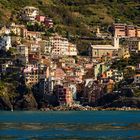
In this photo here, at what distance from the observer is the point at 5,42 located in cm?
18812

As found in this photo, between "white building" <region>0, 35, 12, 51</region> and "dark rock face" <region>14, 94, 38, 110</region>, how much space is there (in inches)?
1058

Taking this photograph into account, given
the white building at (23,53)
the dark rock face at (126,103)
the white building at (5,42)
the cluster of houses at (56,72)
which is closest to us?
the dark rock face at (126,103)

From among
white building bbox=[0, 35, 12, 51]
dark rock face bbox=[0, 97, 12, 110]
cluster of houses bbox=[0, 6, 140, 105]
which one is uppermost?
white building bbox=[0, 35, 12, 51]

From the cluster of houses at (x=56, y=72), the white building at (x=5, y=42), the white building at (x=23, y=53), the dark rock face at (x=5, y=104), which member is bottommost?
the dark rock face at (x=5, y=104)

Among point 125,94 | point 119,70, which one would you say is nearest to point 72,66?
point 119,70

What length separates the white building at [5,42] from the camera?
612 ft

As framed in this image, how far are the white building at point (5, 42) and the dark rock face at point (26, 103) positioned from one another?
26.9 m

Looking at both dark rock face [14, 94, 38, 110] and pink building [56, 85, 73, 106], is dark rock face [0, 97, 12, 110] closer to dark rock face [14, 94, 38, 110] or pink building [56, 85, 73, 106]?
dark rock face [14, 94, 38, 110]

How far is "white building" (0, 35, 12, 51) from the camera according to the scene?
186m

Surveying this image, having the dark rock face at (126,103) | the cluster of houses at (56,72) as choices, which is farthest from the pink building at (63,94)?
the dark rock face at (126,103)

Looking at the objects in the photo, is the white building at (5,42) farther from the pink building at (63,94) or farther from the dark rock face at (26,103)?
the dark rock face at (26,103)

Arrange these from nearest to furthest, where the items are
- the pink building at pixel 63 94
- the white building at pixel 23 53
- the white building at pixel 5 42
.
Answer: the pink building at pixel 63 94
the white building at pixel 23 53
the white building at pixel 5 42

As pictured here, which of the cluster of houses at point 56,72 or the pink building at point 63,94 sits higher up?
the cluster of houses at point 56,72

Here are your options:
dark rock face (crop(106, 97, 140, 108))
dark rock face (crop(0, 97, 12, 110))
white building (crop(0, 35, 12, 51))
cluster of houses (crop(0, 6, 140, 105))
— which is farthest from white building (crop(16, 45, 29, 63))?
dark rock face (crop(106, 97, 140, 108))
